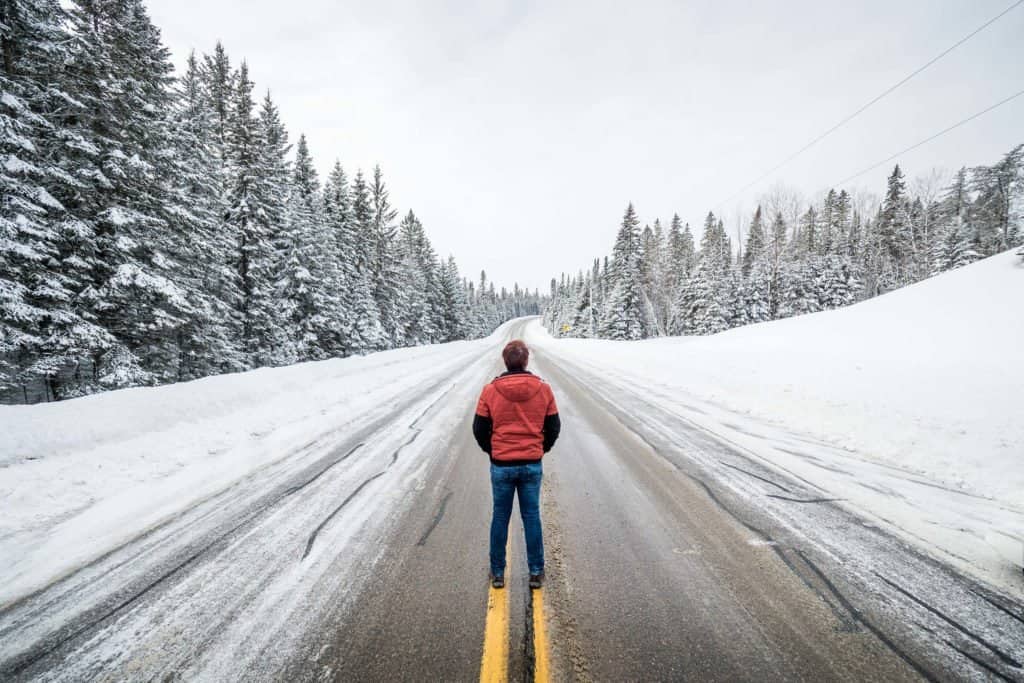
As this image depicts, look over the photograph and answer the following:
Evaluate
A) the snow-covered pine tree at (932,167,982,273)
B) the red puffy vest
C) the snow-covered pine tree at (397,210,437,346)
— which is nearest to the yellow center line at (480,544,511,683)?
the red puffy vest

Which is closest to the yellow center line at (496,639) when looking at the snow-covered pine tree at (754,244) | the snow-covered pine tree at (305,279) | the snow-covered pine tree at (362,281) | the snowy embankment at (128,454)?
the snowy embankment at (128,454)

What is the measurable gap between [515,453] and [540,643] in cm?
121

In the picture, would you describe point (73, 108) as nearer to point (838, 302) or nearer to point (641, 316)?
point (641, 316)

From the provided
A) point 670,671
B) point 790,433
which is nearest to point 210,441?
point 670,671

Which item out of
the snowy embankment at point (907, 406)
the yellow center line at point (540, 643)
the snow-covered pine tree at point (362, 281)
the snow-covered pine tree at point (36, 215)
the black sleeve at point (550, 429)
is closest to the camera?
the yellow center line at point (540, 643)

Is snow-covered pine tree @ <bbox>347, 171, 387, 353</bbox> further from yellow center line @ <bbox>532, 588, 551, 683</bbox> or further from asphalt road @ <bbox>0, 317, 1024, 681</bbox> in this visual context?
yellow center line @ <bbox>532, 588, 551, 683</bbox>

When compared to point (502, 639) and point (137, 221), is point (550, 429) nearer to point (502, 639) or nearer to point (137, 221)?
point (502, 639)

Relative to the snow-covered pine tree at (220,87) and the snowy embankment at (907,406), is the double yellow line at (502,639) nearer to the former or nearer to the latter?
the snowy embankment at (907,406)

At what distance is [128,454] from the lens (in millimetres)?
5695

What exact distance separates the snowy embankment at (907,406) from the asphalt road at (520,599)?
809 millimetres

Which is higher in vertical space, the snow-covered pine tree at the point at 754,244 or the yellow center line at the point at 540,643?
the snow-covered pine tree at the point at 754,244

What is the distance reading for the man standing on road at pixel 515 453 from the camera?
301 centimetres

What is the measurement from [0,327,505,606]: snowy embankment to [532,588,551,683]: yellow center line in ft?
12.7

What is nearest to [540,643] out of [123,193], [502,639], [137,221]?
[502,639]
